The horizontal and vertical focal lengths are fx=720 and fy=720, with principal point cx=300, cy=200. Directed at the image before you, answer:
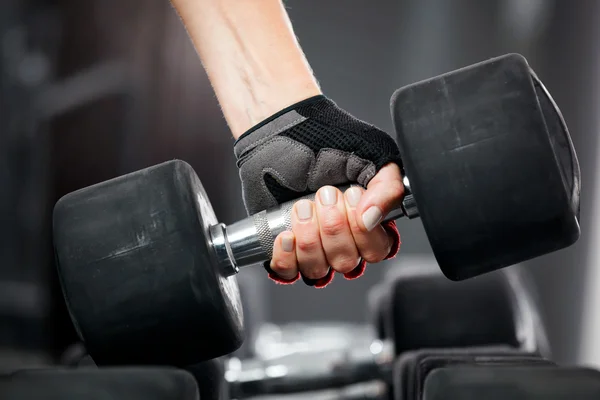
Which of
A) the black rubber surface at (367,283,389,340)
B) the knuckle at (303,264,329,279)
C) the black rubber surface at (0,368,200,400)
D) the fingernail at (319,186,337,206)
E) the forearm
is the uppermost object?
the forearm

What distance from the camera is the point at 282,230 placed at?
0.77 meters

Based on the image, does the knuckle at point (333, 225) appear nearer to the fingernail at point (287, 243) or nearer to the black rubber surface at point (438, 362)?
the fingernail at point (287, 243)

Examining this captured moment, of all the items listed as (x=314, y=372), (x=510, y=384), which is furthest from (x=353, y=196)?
(x=314, y=372)

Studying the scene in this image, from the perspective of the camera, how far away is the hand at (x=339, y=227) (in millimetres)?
737

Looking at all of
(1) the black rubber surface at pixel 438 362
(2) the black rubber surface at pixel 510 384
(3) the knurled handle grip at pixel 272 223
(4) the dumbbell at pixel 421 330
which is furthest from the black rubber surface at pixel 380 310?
(2) the black rubber surface at pixel 510 384

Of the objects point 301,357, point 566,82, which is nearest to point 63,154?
point 301,357

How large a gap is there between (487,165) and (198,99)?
A: 110 inches

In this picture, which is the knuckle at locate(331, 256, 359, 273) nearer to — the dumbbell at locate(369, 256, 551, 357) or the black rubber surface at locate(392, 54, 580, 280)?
the black rubber surface at locate(392, 54, 580, 280)

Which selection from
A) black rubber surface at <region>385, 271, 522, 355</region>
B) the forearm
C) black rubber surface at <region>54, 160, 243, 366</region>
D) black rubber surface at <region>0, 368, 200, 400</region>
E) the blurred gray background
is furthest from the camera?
the blurred gray background

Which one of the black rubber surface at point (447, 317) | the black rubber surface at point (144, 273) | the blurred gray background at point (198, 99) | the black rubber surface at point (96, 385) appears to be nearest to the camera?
the black rubber surface at point (96, 385)

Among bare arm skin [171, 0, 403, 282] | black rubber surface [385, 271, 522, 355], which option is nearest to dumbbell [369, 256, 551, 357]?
black rubber surface [385, 271, 522, 355]

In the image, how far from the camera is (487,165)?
0.65 metres

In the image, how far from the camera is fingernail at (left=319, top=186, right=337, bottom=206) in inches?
29.4

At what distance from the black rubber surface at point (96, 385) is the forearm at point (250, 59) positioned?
1.07 ft
